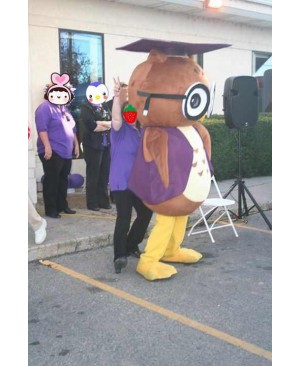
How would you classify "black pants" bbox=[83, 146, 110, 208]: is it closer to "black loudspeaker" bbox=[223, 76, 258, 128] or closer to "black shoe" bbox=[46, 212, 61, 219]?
"black shoe" bbox=[46, 212, 61, 219]

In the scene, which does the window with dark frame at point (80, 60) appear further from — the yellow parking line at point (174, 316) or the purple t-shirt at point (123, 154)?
the yellow parking line at point (174, 316)

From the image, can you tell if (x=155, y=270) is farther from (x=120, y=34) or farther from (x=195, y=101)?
(x=120, y=34)

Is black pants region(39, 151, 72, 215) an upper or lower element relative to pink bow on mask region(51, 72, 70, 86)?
lower

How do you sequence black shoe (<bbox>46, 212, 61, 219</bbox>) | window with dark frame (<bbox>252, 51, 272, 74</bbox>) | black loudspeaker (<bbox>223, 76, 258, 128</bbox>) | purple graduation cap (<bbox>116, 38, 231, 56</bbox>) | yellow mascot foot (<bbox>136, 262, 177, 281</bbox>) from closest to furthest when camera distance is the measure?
purple graduation cap (<bbox>116, 38, 231, 56</bbox>)
yellow mascot foot (<bbox>136, 262, 177, 281</bbox>)
black loudspeaker (<bbox>223, 76, 258, 128</bbox>)
black shoe (<bbox>46, 212, 61, 219</bbox>)
window with dark frame (<bbox>252, 51, 272, 74</bbox>)

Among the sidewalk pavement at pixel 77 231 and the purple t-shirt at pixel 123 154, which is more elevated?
the purple t-shirt at pixel 123 154

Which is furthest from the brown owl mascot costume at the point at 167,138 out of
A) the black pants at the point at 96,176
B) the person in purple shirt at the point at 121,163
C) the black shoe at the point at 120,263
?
the black pants at the point at 96,176

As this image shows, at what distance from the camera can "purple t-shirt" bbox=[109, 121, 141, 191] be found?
440 cm

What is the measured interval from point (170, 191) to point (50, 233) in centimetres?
206

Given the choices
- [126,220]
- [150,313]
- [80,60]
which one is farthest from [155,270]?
[80,60]

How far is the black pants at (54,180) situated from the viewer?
6273 millimetres

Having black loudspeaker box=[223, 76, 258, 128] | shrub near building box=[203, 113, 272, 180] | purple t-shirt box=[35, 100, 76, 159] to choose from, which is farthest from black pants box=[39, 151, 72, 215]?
shrub near building box=[203, 113, 272, 180]

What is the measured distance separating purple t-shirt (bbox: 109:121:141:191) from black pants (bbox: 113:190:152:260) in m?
0.10

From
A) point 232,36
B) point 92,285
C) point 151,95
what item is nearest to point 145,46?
point 151,95
